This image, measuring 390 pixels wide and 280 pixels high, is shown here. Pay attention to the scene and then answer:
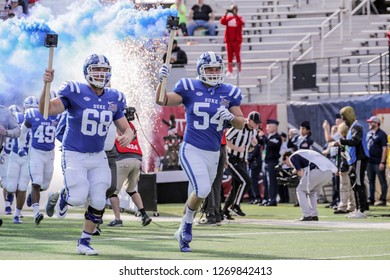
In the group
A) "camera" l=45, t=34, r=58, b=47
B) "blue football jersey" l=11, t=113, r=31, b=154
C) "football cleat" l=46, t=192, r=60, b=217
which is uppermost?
"camera" l=45, t=34, r=58, b=47

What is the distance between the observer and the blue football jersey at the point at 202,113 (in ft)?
39.2

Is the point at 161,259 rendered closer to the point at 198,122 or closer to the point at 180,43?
the point at 198,122

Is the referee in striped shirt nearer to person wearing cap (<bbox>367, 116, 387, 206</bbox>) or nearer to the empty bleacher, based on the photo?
person wearing cap (<bbox>367, 116, 387, 206</bbox>)

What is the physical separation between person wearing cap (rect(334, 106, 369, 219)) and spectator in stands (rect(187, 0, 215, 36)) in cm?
1086

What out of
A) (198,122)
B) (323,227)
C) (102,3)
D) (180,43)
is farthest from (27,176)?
(180,43)

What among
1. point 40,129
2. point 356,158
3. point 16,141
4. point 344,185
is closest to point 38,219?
point 40,129

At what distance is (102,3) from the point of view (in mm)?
18781

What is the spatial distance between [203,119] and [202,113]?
0.06 meters

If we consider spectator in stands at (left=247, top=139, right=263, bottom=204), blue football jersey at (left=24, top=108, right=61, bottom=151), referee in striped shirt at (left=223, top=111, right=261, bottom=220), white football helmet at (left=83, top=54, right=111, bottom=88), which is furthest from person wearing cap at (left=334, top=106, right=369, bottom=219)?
white football helmet at (left=83, top=54, right=111, bottom=88)

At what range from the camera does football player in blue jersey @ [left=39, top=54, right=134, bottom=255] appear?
11.2 m

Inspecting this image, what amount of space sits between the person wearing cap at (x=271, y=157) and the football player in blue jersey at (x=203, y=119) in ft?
35.0

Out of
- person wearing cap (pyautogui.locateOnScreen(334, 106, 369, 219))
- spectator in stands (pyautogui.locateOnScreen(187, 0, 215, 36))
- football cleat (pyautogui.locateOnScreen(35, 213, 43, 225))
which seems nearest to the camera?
football cleat (pyautogui.locateOnScreen(35, 213, 43, 225))

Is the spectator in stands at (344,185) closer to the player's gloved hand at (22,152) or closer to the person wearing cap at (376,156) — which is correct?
the person wearing cap at (376,156)

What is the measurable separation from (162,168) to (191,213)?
13.2m
